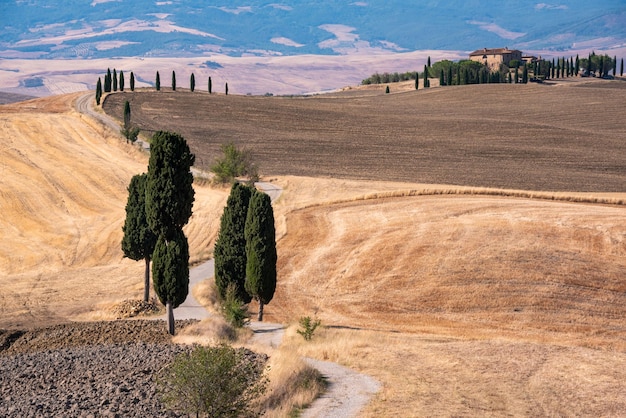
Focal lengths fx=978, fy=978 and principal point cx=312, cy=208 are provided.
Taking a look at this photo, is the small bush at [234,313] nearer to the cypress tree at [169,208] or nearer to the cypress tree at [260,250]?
the cypress tree at [260,250]

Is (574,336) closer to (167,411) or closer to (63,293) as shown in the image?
(167,411)

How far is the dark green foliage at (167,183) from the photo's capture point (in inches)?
1576

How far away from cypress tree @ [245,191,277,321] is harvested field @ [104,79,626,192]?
41754 mm

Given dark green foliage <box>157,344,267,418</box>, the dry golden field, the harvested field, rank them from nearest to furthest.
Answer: dark green foliage <box>157,344,267,418</box> → the dry golden field → the harvested field

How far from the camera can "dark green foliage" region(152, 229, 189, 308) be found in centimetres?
4053

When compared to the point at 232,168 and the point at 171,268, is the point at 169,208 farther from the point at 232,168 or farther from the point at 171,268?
the point at 232,168

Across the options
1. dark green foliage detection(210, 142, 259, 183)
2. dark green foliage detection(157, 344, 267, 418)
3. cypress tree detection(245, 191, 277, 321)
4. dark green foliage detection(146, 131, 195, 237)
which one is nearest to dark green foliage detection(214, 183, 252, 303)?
cypress tree detection(245, 191, 277, 321)

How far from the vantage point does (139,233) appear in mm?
49625

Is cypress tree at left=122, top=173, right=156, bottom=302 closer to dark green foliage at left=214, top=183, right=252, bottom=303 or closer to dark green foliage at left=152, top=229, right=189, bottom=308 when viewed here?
dark green foliage at left=214, top=183, right=252, bottom=303

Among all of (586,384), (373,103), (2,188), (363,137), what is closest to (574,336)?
(586,384)

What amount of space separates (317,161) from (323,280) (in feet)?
156

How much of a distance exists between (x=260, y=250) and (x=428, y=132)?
8068 cm

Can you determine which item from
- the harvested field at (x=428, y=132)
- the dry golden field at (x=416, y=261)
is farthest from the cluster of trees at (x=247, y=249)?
the harvested field at (x=428, y=132)

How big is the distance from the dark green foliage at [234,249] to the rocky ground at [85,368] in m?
2.90
